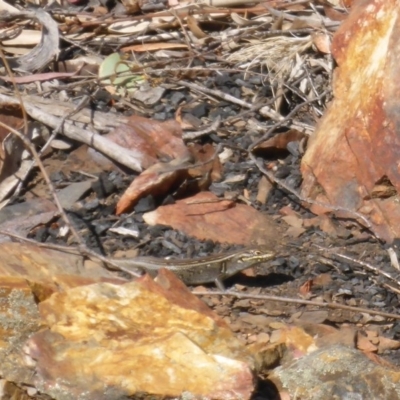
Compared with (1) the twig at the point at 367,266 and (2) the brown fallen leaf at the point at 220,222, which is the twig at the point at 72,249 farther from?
(1) the twig at the point at 367,266

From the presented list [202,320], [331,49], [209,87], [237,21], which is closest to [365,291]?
[202,320]

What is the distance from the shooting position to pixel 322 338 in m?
4.66

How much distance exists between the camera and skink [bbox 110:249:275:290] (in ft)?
17.3

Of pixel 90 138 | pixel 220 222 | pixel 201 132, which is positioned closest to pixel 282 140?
pixel 201 132

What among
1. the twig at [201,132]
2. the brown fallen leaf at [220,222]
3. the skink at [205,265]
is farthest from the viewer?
the twig at [201,132]

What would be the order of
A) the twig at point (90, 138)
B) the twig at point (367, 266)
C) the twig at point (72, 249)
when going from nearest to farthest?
the twig at point (367, 266), the twig at point (72, 249), the twig at point (90, 138)

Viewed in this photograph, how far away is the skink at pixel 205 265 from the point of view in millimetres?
5285

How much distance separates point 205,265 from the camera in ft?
17.6

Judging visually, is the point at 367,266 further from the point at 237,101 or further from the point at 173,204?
the point at 237,101

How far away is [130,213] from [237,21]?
2122 mm

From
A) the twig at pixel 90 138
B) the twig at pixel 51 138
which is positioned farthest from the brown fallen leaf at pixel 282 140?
the twig at pixel 51 138

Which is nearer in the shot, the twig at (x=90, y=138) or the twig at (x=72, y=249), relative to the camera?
the twig at (x=72, y=249)

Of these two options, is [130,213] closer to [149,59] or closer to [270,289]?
[270,289]

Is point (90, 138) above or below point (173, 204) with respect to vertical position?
above
